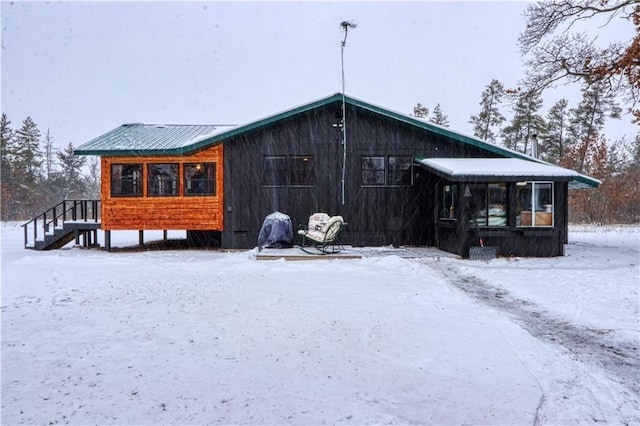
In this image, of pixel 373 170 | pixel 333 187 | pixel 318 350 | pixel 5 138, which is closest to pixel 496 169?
pixel 373 170

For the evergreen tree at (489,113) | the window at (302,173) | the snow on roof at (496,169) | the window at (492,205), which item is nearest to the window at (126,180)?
the window at (302,173)

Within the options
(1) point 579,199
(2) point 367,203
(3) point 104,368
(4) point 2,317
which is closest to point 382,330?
(3) point 104,368

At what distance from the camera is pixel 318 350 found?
403 centimetres

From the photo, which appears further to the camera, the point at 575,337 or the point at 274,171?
the point at 274,171

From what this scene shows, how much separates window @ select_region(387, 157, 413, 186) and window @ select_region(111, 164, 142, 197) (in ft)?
28.9

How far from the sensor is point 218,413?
2807 millimetres

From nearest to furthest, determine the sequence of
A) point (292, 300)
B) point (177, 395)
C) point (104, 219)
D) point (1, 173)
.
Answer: point (177, 395) → point (292, 300) → point (104, 219) → point (1, 173)

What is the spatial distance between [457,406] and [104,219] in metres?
13.4

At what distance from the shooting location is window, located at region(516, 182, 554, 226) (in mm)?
Answer: 11820

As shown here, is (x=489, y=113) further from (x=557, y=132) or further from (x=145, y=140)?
(x=145, y=140)

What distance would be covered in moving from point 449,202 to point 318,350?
980cm

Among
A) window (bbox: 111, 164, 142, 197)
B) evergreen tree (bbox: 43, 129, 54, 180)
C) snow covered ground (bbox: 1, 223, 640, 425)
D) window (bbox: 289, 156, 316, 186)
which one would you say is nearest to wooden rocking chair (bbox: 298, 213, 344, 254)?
window (bbox: 289, 156, 316, 186)

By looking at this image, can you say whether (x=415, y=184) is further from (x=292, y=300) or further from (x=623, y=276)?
(x=292, y=300)

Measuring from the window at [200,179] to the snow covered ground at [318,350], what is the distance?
5.69 meters
